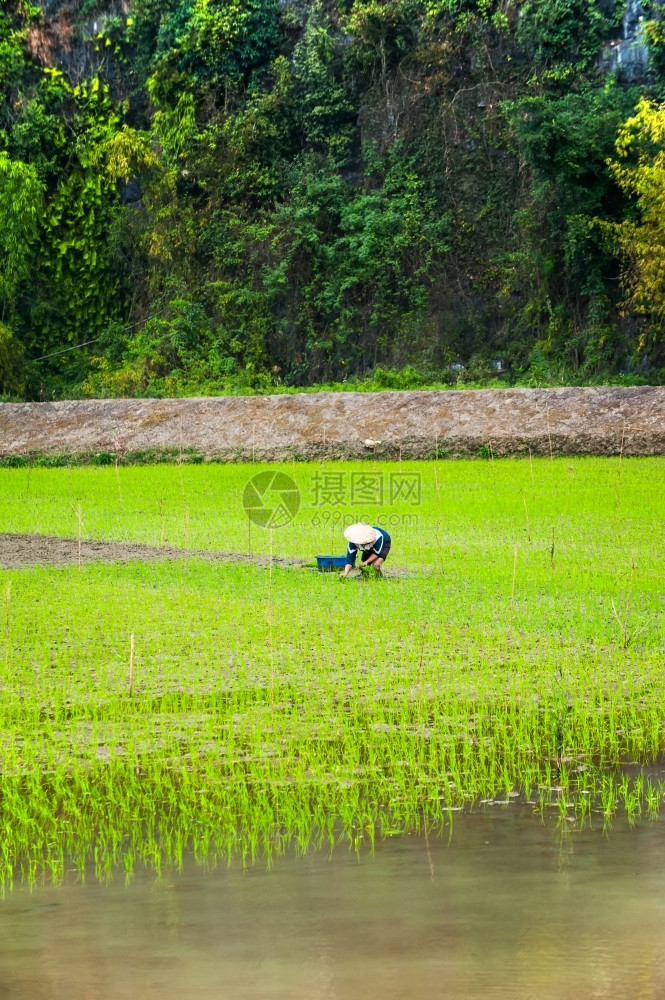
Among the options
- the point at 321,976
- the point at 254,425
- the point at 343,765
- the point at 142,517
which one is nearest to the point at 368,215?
the point at 254,425

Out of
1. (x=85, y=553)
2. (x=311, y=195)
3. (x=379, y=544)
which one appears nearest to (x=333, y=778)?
(x=379, y=544)

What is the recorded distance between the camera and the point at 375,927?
3.15 m

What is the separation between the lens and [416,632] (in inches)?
270

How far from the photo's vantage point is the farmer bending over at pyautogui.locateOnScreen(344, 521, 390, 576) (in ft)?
27.2

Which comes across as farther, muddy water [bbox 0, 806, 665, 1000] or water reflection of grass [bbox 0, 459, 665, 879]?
water reflection of grass [bbox 0, 459, 665, 879]

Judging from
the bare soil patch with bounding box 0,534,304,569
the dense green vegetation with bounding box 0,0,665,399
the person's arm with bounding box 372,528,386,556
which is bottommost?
the bare soil patch with bounding box 0,534,304,569

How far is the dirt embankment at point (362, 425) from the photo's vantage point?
59.3 ft

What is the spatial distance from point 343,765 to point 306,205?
22561mm

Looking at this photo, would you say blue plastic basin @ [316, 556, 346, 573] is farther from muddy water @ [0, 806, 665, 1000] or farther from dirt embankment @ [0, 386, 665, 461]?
dirt embankment @ [0, 386, 665, 461]

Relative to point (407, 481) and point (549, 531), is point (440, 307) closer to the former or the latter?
point (407, 481)
